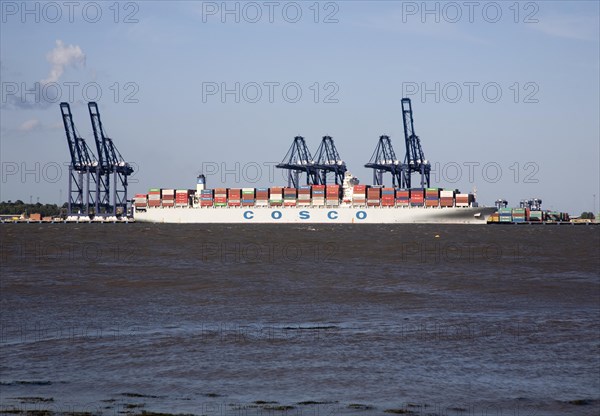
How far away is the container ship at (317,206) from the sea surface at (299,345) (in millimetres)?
116307

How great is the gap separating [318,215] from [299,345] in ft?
452

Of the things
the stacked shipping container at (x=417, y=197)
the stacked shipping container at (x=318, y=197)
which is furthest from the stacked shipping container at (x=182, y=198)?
the stacked shipping container at (x=417, y=197)

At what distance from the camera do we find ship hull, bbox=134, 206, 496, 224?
15088 cm

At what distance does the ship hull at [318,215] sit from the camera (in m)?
151

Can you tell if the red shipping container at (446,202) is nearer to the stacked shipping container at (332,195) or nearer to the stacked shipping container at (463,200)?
the stacked shipping container at (463,200)

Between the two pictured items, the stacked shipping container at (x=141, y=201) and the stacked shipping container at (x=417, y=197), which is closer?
the stacked shipping container at (x=417, y=197)

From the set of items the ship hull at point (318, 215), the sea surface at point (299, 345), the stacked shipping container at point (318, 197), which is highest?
the stacked shipping container at point (318, 197)

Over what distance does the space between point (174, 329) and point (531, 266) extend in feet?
96.6

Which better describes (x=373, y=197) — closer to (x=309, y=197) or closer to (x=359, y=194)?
(x=359, y=194)

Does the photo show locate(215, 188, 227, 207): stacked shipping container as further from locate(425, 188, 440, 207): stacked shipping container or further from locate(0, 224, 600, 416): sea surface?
locate(0, 224, 600, 416): sea surface

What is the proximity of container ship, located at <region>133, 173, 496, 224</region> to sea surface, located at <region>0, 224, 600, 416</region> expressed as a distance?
382 feet

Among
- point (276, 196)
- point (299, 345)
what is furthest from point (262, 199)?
point (299, 345)

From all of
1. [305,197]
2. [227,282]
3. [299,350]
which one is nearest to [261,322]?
[299,350]

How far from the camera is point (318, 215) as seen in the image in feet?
507
